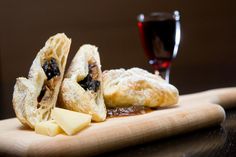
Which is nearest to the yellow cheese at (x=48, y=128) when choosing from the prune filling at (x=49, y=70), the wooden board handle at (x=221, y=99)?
the prune filling at (x=49, y=70)

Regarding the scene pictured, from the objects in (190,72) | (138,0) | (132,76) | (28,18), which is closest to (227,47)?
(190,72)

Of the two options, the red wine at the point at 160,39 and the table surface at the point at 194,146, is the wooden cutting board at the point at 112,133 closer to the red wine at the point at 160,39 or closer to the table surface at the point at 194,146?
the table surface at the point at 194,146

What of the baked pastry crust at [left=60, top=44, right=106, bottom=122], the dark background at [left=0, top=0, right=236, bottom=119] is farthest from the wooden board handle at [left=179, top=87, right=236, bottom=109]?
the dark background at [left=0, top=0, right=236, bottom=119]

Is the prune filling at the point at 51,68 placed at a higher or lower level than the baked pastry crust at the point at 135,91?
higher

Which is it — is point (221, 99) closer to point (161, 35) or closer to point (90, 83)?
point (161, 35)

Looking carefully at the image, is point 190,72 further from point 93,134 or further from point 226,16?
point 93,134

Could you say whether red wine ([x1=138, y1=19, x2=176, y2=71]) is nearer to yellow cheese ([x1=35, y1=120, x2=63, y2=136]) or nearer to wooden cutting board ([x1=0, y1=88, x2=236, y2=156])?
wooden cutting board ([x1=0, y1=88, x2=236, y2=156])
